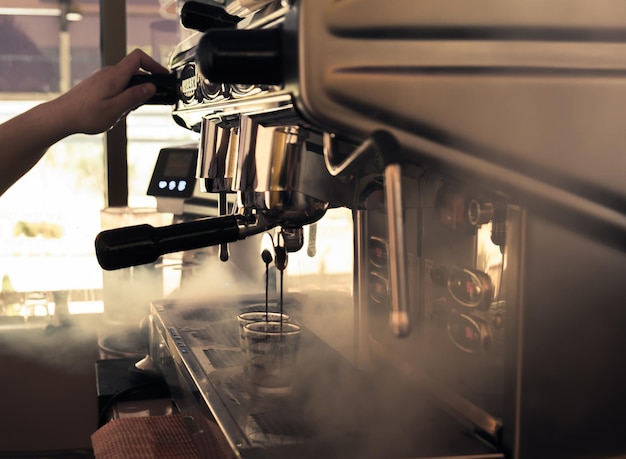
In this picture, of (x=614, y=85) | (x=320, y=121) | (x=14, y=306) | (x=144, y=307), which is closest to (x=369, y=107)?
(x=320, y=121)

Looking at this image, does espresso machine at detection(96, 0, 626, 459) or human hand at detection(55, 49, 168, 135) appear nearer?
espresso machine at detection(96, 0, 626, 459)

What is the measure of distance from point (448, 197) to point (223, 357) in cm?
36

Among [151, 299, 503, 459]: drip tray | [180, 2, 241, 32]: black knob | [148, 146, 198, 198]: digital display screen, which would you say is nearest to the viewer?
[151, 299, 503, 459]: drip tray

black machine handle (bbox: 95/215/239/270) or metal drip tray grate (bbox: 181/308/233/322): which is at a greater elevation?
black machine handle (bbox: 95/215/239/270)

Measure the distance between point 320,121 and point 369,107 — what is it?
0.11 ft

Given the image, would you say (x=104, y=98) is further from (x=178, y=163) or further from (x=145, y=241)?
(x=178, y=163)

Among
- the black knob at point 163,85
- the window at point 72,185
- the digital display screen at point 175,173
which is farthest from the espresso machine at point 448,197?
the window at point 72,185

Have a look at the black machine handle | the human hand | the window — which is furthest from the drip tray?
the window

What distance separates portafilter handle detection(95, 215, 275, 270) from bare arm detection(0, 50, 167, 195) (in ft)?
0.76

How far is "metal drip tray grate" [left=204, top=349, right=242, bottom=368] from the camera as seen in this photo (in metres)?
0.87

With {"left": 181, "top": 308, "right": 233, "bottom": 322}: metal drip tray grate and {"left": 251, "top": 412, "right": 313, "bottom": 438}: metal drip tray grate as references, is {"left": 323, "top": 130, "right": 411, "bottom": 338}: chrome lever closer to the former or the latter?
{"left": 251, "top": 412, "right": 313, "bottom": 438}: metal drip tray grate

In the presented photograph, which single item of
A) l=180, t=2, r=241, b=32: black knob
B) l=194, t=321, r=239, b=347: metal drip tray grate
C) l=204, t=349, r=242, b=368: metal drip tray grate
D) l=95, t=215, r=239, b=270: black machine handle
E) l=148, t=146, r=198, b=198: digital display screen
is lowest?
l=204, t=349, r=242, b=368: metal drip tray grate

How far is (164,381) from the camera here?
3.78 ft

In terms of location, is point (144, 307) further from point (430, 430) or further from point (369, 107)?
point (369, 107)
